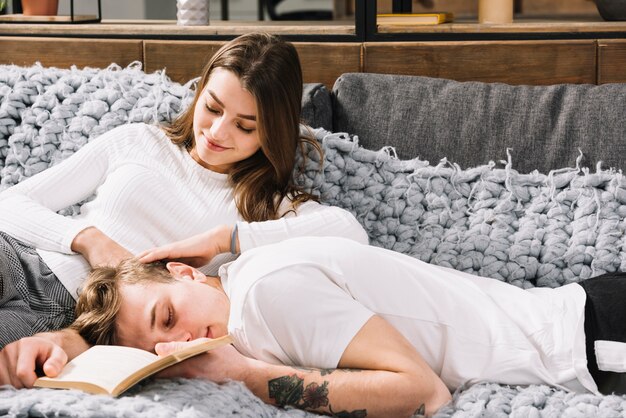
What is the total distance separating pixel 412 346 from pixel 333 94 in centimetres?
81

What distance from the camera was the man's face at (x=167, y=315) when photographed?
142 centimetres

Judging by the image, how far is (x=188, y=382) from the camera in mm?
1303

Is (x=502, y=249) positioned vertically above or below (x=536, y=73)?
below

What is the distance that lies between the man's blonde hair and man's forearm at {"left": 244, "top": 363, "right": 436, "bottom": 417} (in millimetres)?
271

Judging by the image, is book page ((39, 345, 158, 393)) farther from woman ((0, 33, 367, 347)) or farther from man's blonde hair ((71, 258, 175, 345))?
woman ((0, 33, 367, 347))

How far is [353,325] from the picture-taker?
1.35m

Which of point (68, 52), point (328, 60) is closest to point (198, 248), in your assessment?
point (328, 60)

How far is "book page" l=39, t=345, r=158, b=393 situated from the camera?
123 centimetres

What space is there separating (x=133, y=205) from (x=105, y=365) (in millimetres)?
610

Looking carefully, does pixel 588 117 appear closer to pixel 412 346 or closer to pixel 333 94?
pixel 333 94

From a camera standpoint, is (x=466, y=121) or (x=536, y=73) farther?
(x=536, y=73)

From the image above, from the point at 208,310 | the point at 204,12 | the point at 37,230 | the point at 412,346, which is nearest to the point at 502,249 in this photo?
the point at 412,346

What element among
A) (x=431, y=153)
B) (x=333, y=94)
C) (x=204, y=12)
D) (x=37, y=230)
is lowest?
(x=37, y=230)

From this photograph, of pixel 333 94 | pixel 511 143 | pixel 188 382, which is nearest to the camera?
pixel 188 382
